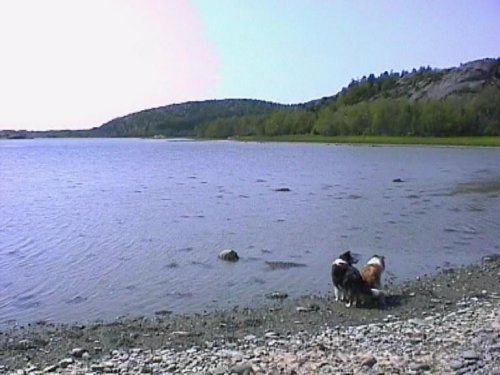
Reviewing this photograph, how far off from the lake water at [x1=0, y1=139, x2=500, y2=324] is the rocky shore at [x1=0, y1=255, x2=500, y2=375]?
1347 mm

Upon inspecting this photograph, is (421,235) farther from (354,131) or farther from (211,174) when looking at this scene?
(354,131)

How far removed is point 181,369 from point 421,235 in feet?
53.3

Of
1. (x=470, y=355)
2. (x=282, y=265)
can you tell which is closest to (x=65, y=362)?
Result: (x=470, y=355)

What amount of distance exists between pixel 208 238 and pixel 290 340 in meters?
12.5

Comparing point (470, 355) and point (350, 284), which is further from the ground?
point (470, 355)

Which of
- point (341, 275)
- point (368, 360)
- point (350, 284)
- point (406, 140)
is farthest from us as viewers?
point (406, 140)

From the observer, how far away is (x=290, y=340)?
10.7 metres

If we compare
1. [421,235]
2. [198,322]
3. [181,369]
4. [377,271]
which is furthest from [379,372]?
[421,235]

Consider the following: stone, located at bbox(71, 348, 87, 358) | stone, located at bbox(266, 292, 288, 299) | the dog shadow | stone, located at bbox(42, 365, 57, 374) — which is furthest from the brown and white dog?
stone, located at bbox(42, 365, 57, 374)

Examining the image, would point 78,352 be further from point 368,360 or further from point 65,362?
point 368,360

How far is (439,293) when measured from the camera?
46.7 ft

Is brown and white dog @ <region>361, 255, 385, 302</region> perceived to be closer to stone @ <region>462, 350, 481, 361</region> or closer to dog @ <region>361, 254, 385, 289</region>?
dog @ <region>361, 254, 385, 289</region>

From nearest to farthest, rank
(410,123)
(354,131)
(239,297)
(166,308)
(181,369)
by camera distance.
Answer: (181,369) < (166,308) < (239,297) < (410,123) < (354,131)

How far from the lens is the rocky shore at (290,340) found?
8930mm
